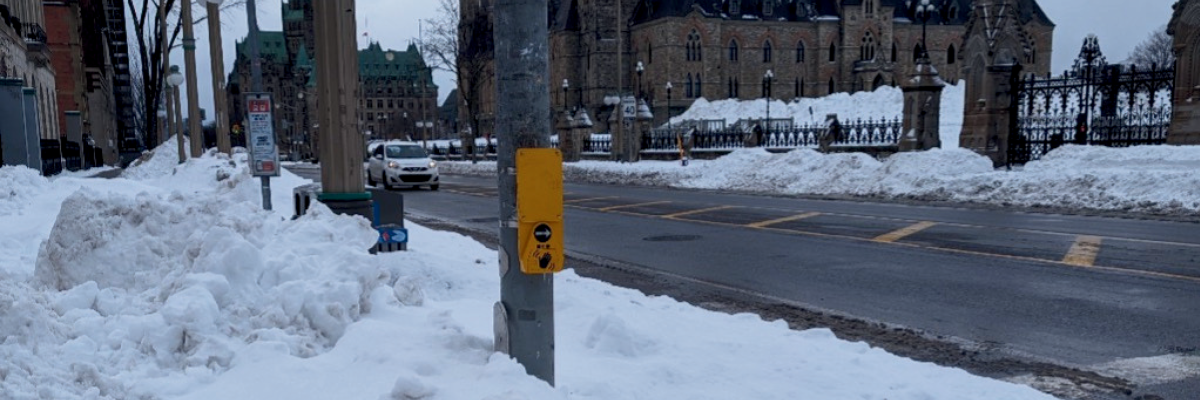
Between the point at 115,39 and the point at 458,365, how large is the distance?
52960mm

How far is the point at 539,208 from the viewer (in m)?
3.86

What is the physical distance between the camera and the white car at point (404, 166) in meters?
26.8

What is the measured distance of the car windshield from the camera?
91.1ft

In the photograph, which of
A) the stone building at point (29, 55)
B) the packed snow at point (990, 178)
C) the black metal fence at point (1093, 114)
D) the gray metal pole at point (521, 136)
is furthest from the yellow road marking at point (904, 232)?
the stone building at point (29, 55)

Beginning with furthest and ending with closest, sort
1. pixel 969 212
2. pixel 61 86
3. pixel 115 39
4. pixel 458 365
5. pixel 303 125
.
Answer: pixel 303 125 < pixel 115 39 < pixel 61 86 < pixel 969 212 < pixel 458 365

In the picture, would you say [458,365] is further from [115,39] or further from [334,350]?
[115,39]

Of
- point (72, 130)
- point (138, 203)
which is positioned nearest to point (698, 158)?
point (72, 130)

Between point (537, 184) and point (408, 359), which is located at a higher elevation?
point (537, 184)

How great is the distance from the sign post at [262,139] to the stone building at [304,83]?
99.9 meters

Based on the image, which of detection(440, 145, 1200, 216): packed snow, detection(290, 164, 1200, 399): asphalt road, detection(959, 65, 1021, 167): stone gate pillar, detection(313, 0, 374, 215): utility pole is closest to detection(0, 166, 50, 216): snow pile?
detection(313, 0, 374, 215): utility pole

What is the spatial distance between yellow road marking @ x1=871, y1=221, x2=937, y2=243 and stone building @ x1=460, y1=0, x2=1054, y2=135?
64105 millimetres

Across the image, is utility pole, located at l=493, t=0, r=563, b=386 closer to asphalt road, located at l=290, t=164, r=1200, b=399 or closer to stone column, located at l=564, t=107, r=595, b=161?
asphalt road, located at l=290, t=164, r=1200, b=399

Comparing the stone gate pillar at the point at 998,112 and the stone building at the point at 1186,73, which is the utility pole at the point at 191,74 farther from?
the stone building at the point at 1186,73

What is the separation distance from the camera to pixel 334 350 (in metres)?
4.57
